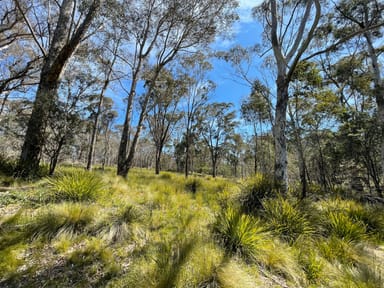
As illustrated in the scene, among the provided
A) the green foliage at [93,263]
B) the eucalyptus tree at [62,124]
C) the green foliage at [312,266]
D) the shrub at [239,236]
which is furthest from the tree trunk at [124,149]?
the green foliage at [312,266]

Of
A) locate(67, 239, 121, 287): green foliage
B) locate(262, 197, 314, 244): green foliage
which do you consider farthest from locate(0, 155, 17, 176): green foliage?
locate(262, 197, 314, 244): green foliage

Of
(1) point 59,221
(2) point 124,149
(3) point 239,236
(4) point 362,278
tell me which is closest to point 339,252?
(4) point 362,278

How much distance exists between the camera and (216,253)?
7.70 ft

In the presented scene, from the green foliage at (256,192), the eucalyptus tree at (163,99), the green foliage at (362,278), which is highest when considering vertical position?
the eucalyptus tree at (163,99)

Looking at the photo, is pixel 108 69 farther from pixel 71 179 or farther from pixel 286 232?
pixel 286 232

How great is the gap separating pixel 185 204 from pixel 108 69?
11.9 meters

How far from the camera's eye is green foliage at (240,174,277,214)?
457 cm

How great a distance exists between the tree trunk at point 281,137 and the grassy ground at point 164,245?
4.38ft

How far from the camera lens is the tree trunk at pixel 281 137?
535 centimetres

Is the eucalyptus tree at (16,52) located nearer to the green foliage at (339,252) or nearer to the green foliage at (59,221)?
the green foliage at (59,221)

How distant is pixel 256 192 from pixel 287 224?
1.38 m

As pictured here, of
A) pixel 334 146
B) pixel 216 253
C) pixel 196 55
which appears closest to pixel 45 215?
pixel 216 253

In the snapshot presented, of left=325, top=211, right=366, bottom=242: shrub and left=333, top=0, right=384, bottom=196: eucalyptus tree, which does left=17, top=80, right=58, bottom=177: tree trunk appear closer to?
left=325, top=211, right=366, bottom=242: shrub

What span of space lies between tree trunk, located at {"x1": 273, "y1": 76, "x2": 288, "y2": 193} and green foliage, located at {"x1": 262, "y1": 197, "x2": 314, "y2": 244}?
155cm
